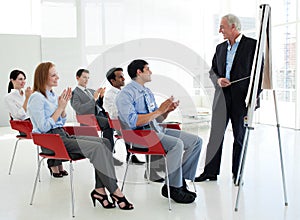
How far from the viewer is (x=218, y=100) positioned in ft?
12.8

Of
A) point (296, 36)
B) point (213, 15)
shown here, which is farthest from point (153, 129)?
point (213, 15)

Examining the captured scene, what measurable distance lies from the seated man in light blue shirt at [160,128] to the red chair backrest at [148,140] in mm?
117

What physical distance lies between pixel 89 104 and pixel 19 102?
0.87 metres

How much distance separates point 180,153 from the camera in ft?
10.7

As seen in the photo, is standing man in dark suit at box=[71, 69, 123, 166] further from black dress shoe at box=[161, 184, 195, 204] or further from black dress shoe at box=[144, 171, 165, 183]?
black dress shoe at box=[161, 184, 195, 204]

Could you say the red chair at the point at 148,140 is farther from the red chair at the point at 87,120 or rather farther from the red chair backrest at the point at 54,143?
the red chair at the point at 87,120

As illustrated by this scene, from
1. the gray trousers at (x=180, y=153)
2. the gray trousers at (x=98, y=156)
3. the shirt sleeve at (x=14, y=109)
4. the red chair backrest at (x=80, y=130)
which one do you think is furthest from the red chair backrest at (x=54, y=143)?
the shirt sleeve at (x=14, y=109)

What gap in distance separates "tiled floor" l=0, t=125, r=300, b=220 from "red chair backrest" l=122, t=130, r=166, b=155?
1.56ft

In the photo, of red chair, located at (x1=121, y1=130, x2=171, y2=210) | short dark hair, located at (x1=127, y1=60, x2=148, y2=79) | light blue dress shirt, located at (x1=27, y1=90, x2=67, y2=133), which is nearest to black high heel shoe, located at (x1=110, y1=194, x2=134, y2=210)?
red chair, located at (x1=121, y1=130, x2=171, y2=210)

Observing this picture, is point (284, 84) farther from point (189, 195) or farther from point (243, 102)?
point (189, 195)

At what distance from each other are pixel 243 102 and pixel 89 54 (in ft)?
20.7

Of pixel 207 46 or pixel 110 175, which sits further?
pixel 207 46

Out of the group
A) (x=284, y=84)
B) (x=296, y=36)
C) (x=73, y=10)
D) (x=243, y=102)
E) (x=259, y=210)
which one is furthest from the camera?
(x=73, y=10)

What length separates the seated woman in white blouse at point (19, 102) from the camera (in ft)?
13.8
